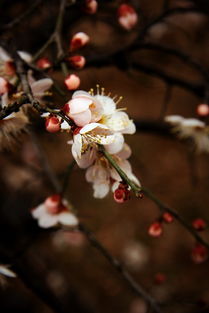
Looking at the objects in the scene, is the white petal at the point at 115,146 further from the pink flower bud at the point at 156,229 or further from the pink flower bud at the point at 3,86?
the pink flower bud at the point at 156,229

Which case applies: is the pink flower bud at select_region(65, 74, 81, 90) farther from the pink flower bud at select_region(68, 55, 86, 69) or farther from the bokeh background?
the bokeh background

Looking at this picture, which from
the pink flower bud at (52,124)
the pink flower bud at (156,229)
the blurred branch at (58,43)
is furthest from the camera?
the pink flower bud at (156,229)

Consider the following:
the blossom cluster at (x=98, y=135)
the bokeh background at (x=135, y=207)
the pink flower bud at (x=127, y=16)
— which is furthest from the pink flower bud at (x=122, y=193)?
the bokeh background at (x=135, y=207)

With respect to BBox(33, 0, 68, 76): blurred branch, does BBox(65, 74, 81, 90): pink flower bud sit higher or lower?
lower

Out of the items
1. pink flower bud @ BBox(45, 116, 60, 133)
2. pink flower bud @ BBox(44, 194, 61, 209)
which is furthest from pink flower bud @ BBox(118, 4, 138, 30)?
pink flower bud @ BBox(45, 116, 60, 133)

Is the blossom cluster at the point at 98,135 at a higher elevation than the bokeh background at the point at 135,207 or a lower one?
higher

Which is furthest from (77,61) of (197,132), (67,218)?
(197,132)

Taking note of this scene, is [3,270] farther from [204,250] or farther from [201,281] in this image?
[201,281]

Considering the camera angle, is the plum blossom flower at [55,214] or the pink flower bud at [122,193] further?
the plum blossom flower at [55,214]
